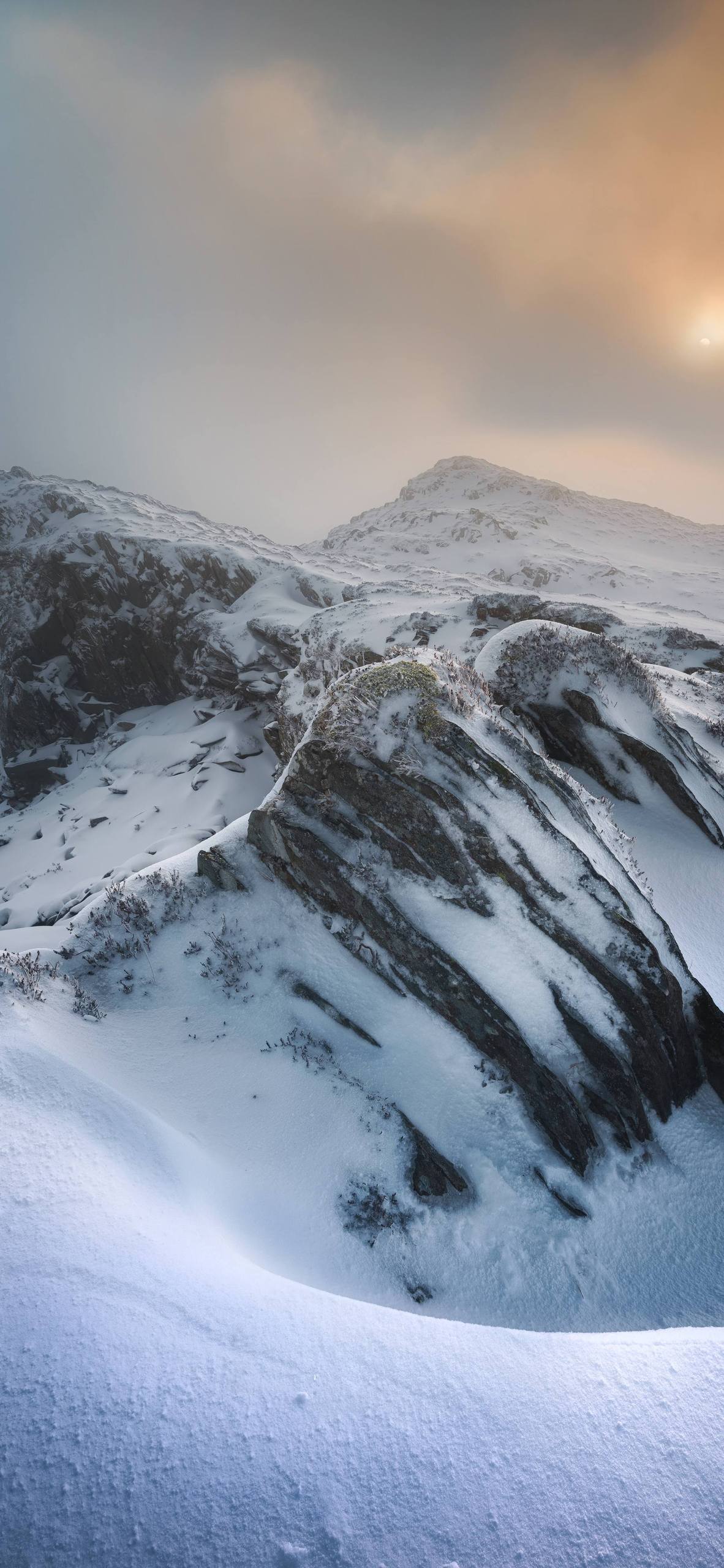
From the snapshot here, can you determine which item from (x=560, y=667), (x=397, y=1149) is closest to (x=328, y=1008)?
(x=397, y=1149)

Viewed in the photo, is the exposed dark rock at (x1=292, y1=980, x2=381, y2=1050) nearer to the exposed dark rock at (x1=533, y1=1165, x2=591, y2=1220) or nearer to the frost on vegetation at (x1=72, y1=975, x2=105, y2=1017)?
the exposed dark rock at (x1=533, y1=1165, x2=591, y2=1220)

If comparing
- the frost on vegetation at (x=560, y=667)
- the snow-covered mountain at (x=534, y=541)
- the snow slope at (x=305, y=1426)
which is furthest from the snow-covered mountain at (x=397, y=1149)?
the snow-covered mountain at (x=534, y=541)

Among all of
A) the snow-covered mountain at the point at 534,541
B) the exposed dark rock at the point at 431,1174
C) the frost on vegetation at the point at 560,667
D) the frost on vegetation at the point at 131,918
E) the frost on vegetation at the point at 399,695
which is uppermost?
the snow-covered mountain at the point at 534,541

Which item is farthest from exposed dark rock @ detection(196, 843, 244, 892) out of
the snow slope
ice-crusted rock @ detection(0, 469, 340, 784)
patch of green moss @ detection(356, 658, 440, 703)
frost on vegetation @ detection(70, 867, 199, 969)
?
ice-crusted rock @ detection(0, 469, 340, 784)

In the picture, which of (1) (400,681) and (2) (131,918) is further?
(2) (131,918)

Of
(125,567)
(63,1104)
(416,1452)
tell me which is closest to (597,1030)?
(416,1452)

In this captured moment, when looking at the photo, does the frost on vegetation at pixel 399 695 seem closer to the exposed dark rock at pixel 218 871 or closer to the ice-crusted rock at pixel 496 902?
the ice-crusted rock at pixel 496 902

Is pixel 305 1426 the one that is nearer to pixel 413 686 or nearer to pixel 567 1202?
pixel 567 1202
